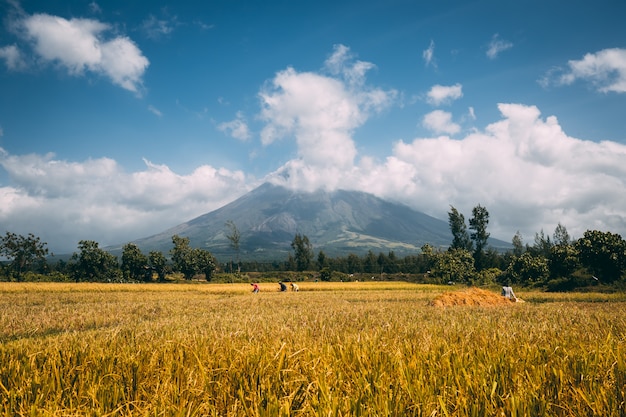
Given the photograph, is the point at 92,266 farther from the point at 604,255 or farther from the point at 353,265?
the point at 604,255

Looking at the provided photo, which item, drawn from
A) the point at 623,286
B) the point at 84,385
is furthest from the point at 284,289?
the point at 84,385

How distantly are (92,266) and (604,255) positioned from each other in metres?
107

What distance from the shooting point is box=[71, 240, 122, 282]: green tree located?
282 ft

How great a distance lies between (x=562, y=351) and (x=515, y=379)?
186 cm

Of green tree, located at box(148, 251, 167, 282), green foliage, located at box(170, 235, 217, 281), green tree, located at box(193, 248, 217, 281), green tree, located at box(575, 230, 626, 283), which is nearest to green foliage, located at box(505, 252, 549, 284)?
green tree, located at box(575, 230, 626, 283)

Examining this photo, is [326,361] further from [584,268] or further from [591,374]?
[584,268]

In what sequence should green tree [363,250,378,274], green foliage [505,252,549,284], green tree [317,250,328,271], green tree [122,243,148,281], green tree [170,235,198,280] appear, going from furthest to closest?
green tree [363,250,378,274]
green tree [317,250,328,271]
green tree [170,235,198,280]
green tree [122,243,148,281]
green foliage [505,252,549,284]

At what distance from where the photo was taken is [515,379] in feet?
10.1

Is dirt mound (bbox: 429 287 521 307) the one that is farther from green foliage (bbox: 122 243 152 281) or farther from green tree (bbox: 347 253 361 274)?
green tree (bbox: 347 253 361 274)

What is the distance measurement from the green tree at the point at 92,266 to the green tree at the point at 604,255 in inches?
3936

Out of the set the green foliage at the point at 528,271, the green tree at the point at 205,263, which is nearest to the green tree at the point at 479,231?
the green foliage at the point at 528,271

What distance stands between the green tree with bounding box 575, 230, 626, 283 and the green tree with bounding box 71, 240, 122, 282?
100.0 metres

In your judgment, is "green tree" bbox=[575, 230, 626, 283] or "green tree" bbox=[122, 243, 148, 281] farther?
"green tree" bbox=[122, 243, 148, 281]

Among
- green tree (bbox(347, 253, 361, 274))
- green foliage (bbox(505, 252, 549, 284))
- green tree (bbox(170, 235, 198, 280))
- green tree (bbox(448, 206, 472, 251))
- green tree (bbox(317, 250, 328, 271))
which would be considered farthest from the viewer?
green tree (bbox(347, 253, 361, 274))
